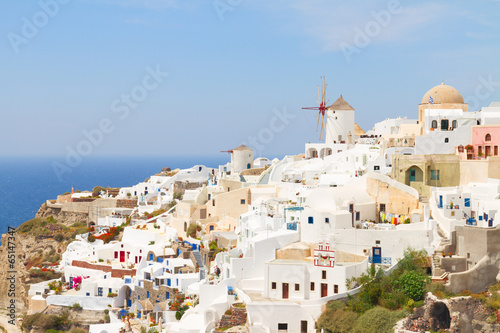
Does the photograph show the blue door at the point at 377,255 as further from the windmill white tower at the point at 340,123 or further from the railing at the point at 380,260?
the windmill white tower at the point at 340,123

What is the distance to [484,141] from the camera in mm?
33625

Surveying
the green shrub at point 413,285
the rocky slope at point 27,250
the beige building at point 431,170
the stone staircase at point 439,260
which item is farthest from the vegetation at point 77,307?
the stone staircase at point 439,260

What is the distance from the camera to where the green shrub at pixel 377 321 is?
23953mm

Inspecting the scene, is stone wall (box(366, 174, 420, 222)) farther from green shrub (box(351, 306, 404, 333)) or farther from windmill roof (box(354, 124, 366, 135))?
windmill roof (box(354, 124, 366, 135))

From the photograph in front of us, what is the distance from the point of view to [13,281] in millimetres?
47219

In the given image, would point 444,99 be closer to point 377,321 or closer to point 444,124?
point 444,124

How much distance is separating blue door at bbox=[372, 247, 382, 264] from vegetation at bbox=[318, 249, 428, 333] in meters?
1.11

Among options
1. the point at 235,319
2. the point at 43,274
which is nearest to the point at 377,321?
the point at 235,319

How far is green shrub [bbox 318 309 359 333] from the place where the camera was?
24625mm

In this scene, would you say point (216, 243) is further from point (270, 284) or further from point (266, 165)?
point (266, 165)

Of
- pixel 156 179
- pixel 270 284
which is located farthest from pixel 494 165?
pixel 156 179

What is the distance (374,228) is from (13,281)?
28718mm

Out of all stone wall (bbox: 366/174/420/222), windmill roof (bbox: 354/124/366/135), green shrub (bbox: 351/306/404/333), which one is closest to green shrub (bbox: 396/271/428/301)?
green shrub (bbox: 351/306/404/333)

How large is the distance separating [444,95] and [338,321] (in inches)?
836
